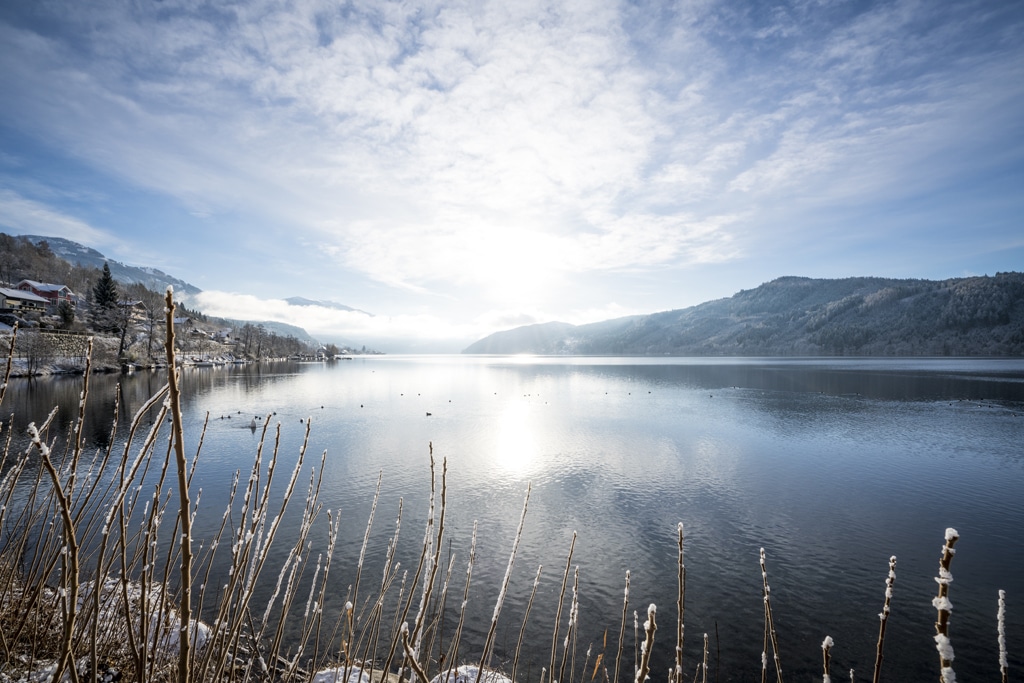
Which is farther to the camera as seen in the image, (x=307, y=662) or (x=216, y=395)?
(x=216, y=395)

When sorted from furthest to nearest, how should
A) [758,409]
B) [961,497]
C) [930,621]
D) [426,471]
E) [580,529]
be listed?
[758,409] < [426,471] < [961,497] < [580,529] < [930,621]

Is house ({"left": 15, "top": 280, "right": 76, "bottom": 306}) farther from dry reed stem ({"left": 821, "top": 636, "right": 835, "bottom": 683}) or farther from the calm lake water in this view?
dry reed stem ({"left": 821, "top": 636, "right": 835, "bottom": 683})

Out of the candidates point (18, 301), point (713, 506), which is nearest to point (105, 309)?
point (18, 301)

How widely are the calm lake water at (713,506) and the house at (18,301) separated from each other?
193ft

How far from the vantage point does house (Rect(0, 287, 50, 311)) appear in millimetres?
87938

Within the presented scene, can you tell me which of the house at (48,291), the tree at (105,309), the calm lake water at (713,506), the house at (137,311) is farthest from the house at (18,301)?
the calm lake water at (713,506)

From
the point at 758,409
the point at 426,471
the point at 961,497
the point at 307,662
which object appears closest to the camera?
the point at 307,662

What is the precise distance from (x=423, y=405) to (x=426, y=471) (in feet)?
93.8

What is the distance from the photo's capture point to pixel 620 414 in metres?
47.0

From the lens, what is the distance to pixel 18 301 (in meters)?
91.2

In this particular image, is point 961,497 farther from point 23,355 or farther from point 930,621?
point 23,355

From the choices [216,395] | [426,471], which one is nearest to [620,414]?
[426,471]

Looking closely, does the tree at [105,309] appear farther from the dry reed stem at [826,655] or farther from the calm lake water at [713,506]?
the dry reed stem at [826,655]

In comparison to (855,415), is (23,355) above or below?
above
